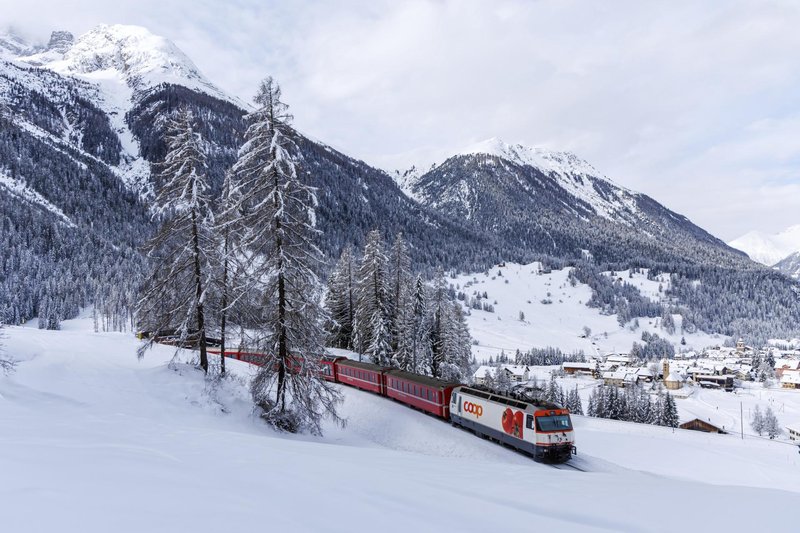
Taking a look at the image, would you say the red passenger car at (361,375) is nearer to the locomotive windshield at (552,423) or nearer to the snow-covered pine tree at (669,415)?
the locomotive windshield at (552,423)

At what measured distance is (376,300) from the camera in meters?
40.2

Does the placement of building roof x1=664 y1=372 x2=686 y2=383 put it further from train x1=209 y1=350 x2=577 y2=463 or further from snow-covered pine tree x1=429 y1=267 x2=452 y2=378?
train x1=209 y1=350 x2=577 y2=463

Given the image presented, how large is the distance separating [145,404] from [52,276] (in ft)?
425

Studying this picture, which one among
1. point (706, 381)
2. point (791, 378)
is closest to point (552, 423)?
Result: point (706, 381)

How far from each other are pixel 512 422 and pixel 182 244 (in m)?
19.6

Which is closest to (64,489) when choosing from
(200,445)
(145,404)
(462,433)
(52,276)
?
(200,445)

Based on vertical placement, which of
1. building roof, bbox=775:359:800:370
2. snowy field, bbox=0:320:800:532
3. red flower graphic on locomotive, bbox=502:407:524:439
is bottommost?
building roof, bbox=775:359:800:370

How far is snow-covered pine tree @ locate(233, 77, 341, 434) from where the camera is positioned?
1950 cm

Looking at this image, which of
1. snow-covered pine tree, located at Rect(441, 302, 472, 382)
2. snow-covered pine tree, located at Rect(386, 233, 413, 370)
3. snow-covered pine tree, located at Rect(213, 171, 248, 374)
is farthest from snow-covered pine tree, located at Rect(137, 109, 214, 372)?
snow-covered pine tree, located at Rect(441, 302, 472, 382)

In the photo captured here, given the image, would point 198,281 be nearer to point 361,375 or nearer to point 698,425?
point 361,375

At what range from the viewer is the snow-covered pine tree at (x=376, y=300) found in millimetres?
40156

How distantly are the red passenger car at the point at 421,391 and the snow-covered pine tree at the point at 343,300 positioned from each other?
1725 cm

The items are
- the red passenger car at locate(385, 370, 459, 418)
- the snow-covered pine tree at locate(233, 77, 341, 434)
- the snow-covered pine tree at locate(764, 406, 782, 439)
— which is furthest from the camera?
the snow-covered pine tree at locate(764, 406, 782, 439)

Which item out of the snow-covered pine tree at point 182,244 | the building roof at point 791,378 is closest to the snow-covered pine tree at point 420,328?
the snow-covered pine tree at point 182,244
